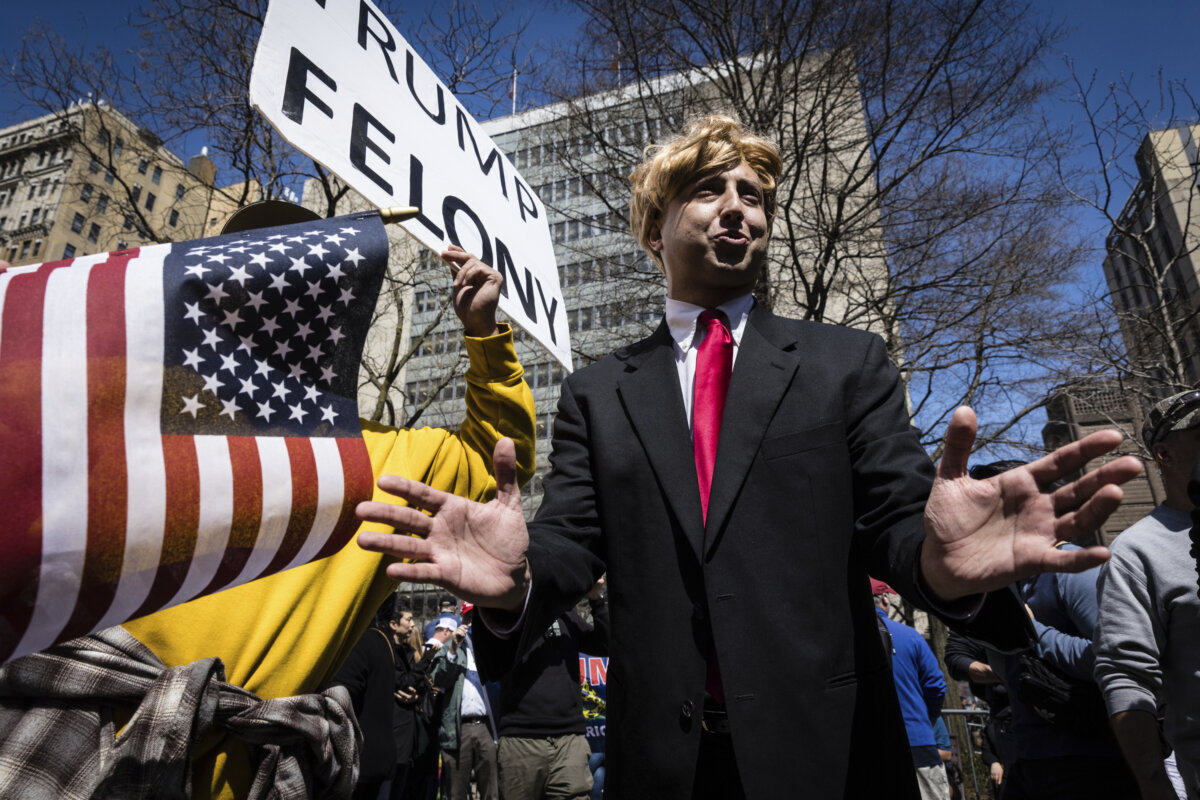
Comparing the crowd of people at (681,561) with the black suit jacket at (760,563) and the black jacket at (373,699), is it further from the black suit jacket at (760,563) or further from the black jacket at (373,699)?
the black jacket at (373,699)

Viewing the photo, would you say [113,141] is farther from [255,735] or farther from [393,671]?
[255,735]

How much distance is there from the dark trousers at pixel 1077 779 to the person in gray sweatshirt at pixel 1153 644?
443 mm

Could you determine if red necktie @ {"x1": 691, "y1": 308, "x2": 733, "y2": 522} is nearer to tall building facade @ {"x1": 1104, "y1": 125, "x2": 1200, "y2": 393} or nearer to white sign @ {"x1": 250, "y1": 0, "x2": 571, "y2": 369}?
white sign @ {"x1": 250, "y1": 0, "x2": 571, "y2": 369}

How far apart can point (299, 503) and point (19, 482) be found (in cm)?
48

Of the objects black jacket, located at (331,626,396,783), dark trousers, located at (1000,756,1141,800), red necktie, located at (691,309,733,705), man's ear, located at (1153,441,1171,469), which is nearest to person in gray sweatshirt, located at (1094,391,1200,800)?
man's ear, located at (1153,441,1171,469)

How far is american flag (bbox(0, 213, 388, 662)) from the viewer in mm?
1314

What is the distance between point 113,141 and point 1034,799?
13.9 m

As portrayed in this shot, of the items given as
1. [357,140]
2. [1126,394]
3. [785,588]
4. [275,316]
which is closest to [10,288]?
[275,316]

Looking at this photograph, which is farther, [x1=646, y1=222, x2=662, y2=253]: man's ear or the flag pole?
[x1=646, y1=222, x2=662, y2=253]: man's ear

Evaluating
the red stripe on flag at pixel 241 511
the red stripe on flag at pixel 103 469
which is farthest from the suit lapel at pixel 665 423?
the red stripe on flag at pixel 103 469

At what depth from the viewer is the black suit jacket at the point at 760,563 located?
1.50 m

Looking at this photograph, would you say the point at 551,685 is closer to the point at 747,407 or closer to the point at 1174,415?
the point at 1174,415

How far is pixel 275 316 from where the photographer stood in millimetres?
1726

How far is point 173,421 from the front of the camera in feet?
4.97
